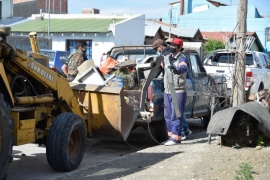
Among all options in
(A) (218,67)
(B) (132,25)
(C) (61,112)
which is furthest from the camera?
(B) (132,25)

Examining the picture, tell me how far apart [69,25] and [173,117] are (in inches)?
1026

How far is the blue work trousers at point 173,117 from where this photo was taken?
9314 millimetres

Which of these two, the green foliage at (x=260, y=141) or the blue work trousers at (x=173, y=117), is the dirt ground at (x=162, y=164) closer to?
the green foliage at (x=260, y=141)

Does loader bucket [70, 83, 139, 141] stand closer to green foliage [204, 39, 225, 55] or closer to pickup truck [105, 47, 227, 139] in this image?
pickup truck [105, 47, 227, 139]

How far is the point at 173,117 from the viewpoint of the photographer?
9.32 m

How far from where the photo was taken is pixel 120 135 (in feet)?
27.1

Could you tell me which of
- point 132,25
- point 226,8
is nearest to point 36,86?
point 132,25

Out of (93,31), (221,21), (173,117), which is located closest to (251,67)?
(173,117)

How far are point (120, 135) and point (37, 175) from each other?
167 cm

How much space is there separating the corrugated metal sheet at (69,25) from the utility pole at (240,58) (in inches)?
907

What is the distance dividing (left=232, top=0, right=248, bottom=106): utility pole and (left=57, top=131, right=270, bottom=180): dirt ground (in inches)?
36.0

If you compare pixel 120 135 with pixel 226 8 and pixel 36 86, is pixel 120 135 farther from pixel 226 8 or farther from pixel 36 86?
pixel 226 8

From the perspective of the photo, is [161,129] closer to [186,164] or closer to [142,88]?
[142,88]

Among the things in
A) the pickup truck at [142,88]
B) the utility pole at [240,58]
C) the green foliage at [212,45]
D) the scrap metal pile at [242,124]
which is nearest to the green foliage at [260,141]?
the scrap metal pile at [242,124]
